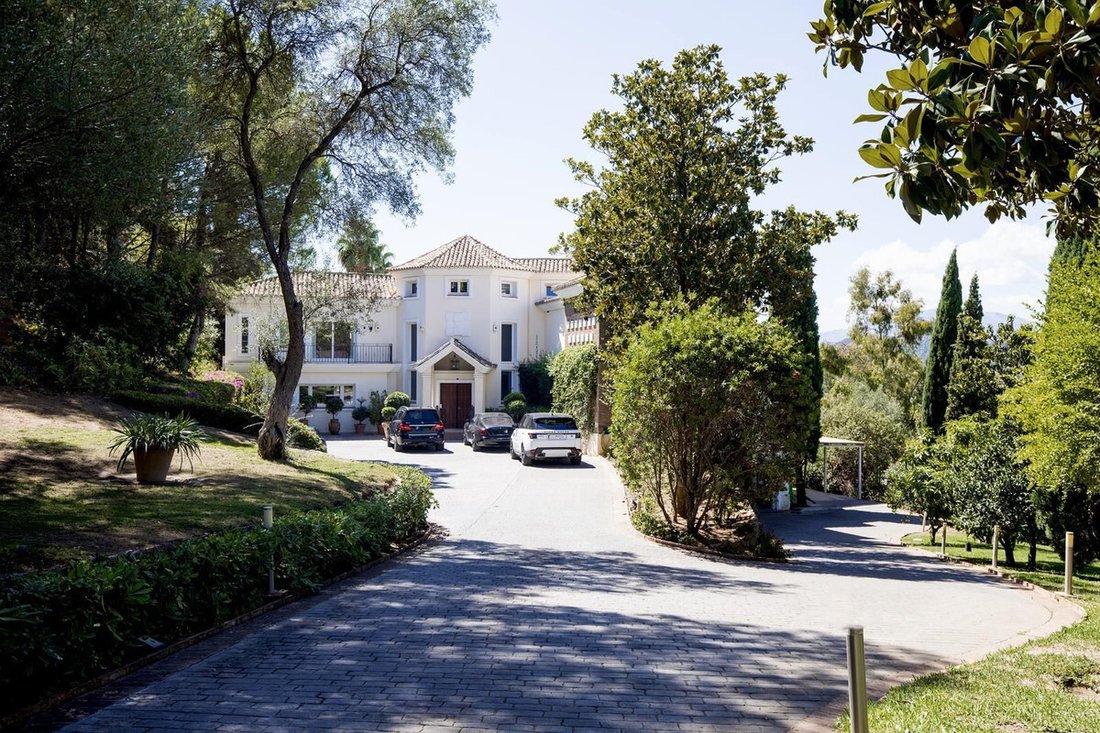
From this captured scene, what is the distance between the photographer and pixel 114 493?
13.2 m

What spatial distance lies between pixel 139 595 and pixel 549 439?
2244 cm

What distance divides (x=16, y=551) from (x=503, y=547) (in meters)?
8.20

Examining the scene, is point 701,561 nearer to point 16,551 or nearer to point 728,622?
point 728,622

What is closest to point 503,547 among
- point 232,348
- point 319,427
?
point 319,427

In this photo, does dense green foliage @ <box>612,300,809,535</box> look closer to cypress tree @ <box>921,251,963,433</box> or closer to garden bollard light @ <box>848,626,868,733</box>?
garden bollard light @ <box>848,626,868,733</box>

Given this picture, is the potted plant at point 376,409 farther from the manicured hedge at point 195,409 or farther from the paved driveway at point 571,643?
the paved driveway at point 571,643

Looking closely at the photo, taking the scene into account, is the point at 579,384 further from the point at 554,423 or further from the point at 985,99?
the point at 985,99

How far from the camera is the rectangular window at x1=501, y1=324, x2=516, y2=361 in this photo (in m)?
46.5

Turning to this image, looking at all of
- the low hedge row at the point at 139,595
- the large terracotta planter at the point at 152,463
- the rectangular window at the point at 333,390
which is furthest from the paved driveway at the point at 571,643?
the rectangular window at the point at 333,390

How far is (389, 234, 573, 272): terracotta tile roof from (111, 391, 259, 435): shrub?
2350 cm

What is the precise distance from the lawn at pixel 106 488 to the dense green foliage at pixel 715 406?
5.96 metres

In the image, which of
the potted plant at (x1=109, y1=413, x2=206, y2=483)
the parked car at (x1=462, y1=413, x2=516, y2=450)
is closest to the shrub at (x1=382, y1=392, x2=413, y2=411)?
the parked car at (x1=462, y1=413, x2=516, y2=450)

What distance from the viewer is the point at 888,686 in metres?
7.05

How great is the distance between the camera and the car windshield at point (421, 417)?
1352 inches
